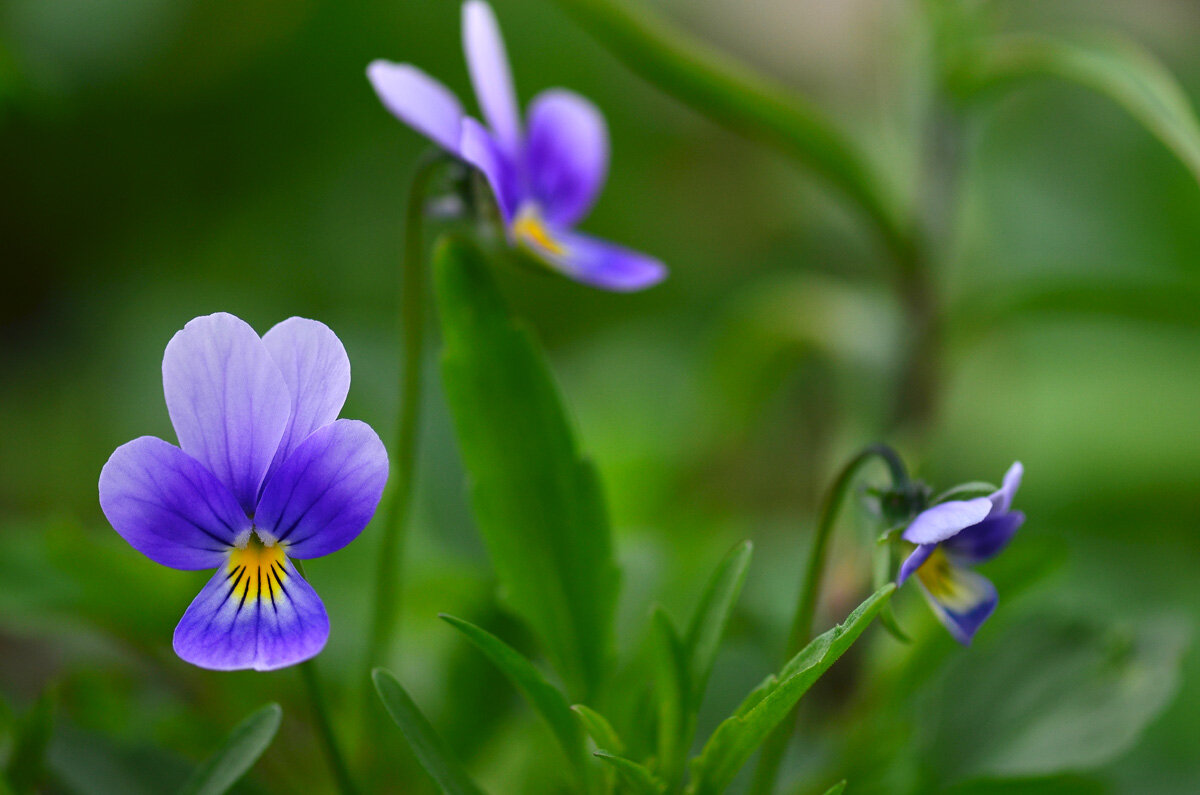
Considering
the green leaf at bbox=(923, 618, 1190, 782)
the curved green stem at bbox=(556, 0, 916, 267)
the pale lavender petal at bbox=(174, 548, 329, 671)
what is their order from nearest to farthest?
1. the pale lavender petal at bbox=(174, 548, 329, 671)
2. the green leaf at bbox=(923, 618, 1190, 782)
3. the curved green stem at bbox=(556, 0, 916, 267)

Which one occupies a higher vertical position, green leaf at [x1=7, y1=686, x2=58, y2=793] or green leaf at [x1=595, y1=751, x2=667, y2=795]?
green leaf at [x1=7, y1=686, x2=58, y2=793]

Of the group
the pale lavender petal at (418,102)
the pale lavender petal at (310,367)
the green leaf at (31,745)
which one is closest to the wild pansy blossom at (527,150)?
the pale lavender petal at (418,102)

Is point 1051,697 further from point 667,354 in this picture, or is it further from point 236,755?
point 667,354

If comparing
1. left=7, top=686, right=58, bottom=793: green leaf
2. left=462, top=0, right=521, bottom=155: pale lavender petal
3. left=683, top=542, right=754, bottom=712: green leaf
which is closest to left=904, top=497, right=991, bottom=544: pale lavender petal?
left=683, top=542, right=754, bottom=712: green leaf

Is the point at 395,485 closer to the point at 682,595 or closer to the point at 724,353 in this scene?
the point at 682,595

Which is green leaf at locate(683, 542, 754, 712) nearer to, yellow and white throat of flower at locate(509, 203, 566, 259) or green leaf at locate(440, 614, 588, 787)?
green leaf at locate(440, 614, 588, 787)

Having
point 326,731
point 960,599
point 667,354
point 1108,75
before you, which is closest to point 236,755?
point 326,731

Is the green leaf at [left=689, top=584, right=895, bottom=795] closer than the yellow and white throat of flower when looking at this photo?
Yes

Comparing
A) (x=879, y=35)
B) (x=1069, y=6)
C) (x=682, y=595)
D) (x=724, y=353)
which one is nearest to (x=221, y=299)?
(x=724, y=353)
